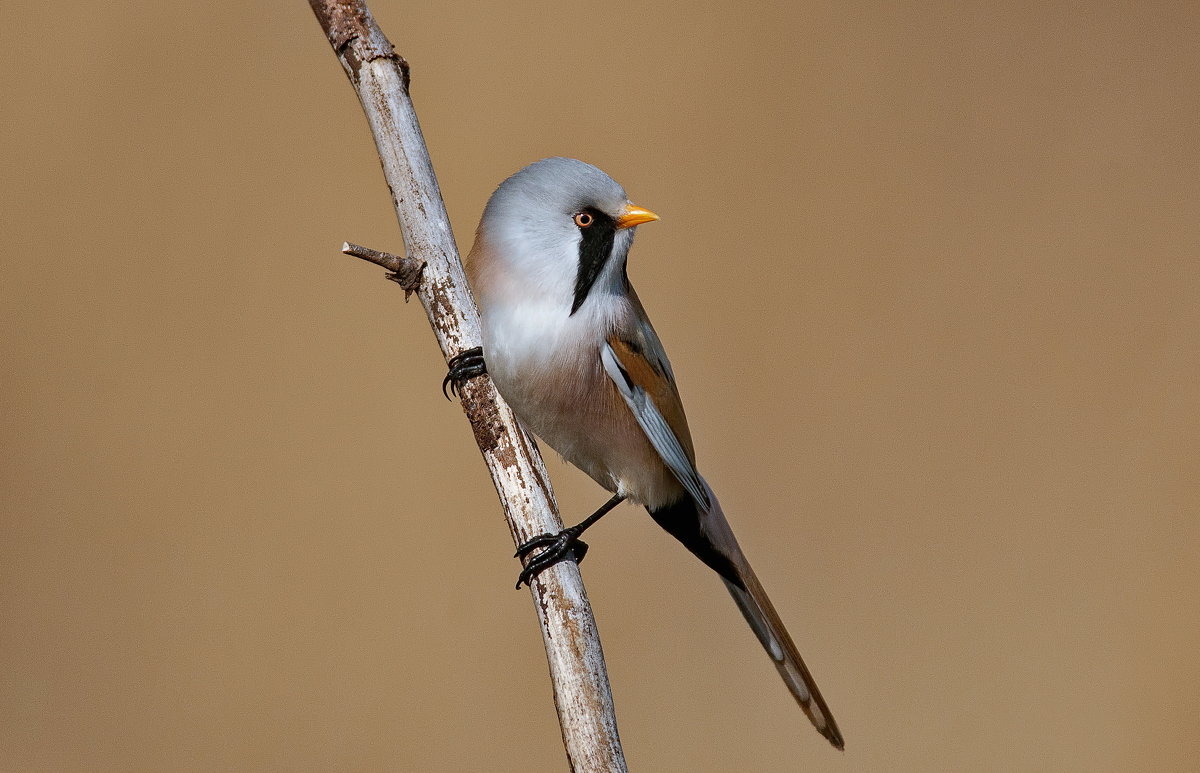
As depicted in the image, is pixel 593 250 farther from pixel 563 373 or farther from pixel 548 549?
pixel 548 549

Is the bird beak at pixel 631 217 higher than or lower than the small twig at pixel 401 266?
lower

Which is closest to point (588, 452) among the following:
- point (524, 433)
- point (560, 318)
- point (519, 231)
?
point (524, 433)

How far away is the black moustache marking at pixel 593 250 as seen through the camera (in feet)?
4.00

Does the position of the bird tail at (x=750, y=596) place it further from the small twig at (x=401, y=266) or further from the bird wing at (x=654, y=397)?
the small twig at (x=401, y=266)

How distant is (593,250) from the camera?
48.2 inches

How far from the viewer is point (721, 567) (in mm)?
1505

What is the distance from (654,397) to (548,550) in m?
0.25

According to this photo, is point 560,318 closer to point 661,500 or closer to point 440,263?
point 440,263

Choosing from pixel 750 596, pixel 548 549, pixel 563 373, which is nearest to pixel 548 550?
pixel 548 549

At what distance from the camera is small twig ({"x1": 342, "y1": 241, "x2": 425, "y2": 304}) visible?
1315mm

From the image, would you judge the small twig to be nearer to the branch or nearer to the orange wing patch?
the branch

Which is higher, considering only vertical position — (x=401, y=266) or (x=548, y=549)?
(x=401, y=266)

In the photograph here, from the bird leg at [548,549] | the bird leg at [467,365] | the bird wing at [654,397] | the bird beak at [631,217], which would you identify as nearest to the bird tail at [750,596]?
the bird wing at [654,397]

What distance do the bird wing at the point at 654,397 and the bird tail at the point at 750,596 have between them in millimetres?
77
